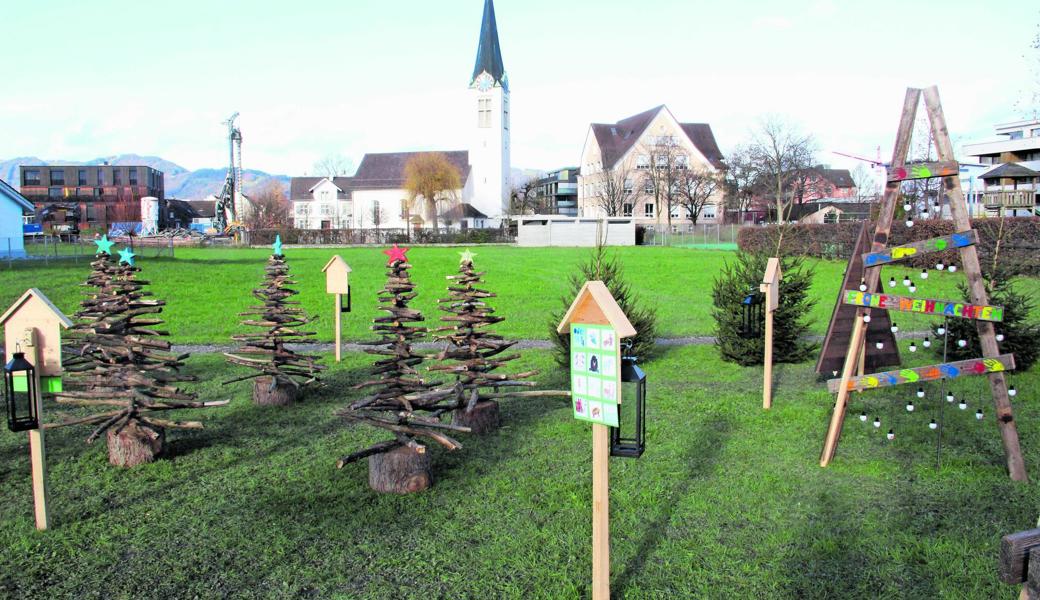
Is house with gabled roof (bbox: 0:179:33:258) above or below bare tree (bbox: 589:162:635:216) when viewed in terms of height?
below

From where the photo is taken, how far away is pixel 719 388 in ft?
36.7

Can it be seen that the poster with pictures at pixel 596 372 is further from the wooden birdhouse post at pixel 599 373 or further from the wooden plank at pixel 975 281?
the wooden plank at pixel 975 281

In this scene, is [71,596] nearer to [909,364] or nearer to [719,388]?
[719,388]

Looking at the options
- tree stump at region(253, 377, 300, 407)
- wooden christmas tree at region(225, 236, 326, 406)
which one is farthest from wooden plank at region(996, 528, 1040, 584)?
tree stump at region(253, 377, 300, 407)

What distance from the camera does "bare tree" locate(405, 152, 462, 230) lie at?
88.8 m

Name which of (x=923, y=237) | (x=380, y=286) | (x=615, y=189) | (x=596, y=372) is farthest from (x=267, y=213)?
(x=596, y=372)

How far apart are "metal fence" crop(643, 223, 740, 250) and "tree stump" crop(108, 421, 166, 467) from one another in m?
49.6

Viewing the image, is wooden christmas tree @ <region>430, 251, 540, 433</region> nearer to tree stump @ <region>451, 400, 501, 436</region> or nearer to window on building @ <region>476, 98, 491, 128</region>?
tree stump @ <region>451, 400, 501, 436</region>

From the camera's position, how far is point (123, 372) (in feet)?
25.8

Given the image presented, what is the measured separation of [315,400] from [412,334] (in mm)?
3251

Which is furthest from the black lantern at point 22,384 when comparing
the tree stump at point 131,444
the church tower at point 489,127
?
the church tower at point 489,127

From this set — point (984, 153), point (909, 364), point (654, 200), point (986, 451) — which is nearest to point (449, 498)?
point (986, 451)

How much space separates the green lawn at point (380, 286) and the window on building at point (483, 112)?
63885mm

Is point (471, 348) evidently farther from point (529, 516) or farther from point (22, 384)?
point (22, 384)
